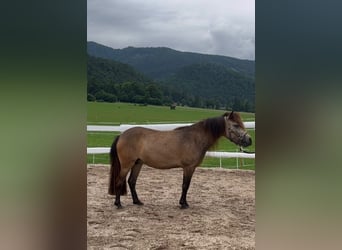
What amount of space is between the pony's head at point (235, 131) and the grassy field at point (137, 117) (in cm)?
132

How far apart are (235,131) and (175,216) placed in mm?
692

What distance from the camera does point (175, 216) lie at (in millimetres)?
2447

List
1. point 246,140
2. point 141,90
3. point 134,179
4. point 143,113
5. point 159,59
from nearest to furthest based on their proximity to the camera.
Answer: point 246,140 → point 134,179 → point 143,113 → point 141,90 → point 159,59

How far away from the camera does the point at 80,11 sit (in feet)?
0.87

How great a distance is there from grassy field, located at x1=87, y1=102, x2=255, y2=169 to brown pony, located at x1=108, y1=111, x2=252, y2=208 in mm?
1340

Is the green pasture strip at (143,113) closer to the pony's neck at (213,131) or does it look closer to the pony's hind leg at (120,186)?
the pony's hind leg at (120,186)

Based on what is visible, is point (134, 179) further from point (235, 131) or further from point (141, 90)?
point (141, 90)

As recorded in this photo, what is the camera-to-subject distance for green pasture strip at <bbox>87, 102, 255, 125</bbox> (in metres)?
5.72

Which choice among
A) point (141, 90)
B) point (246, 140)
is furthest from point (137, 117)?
point (246, 140)

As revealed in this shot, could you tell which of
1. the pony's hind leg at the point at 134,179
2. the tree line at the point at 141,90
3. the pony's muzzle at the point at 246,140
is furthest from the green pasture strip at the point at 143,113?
the pony's muzzle at the point at 246,140

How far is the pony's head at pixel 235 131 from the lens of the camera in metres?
2.59
